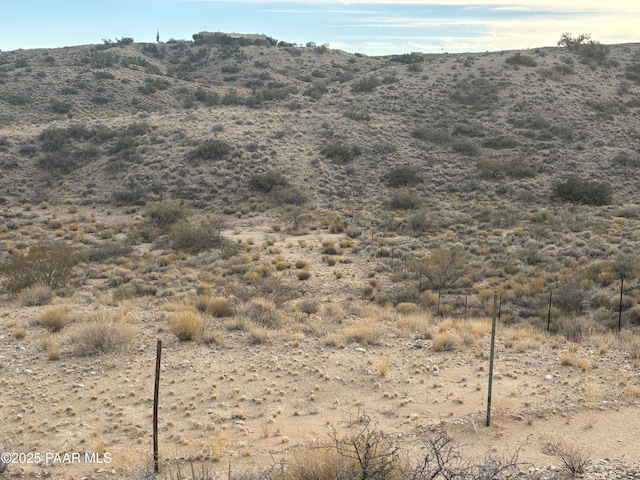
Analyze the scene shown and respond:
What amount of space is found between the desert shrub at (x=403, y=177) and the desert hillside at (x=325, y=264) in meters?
0.18

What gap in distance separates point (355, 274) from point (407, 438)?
45.7ft

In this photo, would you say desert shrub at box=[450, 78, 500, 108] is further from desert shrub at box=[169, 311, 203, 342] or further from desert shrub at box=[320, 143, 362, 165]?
desert shrub at box=[169, 311, 203, 342]

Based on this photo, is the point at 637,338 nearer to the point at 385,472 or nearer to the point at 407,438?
the point at 407,438

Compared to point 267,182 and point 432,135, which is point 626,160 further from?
point 267,182

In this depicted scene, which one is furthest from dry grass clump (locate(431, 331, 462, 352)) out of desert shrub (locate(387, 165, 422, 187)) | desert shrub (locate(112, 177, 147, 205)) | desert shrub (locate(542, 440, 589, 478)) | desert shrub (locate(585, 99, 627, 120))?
desert shrub (locate(585, 99, 627, 120))

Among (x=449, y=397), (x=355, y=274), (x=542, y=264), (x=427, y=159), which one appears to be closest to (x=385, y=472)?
(x=449, y=397)

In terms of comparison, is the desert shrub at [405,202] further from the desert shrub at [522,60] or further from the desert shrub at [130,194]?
the desert shrub at [522,60]

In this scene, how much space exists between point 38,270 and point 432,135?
36711 mm

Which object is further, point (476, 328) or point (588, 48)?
point (588, 48)

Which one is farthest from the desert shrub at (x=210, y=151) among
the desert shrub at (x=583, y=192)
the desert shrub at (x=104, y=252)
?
the desert shrub at (x=583, y=192)

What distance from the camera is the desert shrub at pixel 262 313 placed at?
47.4ft

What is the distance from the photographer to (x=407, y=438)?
8.85m

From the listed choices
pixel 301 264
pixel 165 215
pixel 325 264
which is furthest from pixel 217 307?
pixel 165 215

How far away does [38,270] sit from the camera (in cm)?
1906
